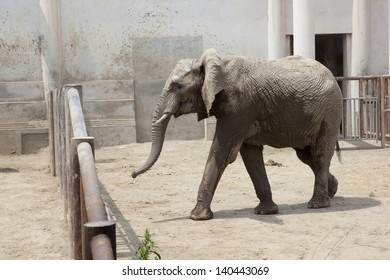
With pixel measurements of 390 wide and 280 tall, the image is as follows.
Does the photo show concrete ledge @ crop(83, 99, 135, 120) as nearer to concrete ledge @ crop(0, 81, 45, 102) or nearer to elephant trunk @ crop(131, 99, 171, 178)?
concrete ledge @ crop(0, 81, 45, 102)

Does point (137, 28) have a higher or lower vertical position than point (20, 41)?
higher

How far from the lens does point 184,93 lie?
7.58 metres

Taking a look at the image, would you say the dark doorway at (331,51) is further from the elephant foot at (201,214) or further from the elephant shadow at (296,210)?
the elephant foot at (201,214)

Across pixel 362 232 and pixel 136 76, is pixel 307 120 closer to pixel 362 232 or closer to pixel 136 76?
pixel 362 232

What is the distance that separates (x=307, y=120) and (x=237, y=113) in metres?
0.72

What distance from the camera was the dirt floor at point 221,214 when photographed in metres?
6.32

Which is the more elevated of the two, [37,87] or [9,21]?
[9,21]

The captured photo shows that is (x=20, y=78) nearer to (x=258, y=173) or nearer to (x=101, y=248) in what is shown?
(x=258, y=173)

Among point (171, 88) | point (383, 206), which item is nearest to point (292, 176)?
point (383, 206)

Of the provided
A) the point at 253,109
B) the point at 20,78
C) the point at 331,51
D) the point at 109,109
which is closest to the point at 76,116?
the point at 253,109

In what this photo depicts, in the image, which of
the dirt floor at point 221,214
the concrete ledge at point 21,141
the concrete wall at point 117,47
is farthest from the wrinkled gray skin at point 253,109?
the concrete ledge at point 21,141

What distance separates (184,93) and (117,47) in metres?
8.73

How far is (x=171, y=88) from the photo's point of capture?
757cm

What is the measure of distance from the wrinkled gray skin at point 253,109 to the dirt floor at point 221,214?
0.48 m
